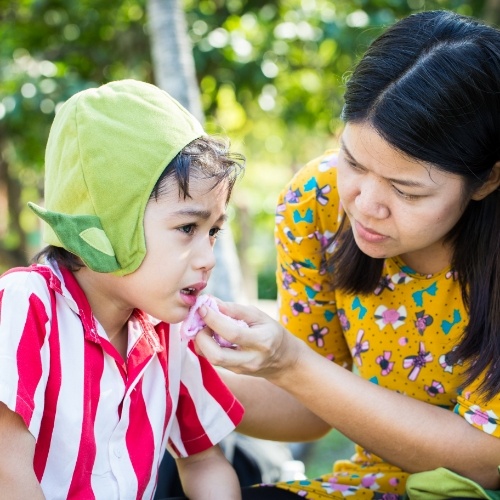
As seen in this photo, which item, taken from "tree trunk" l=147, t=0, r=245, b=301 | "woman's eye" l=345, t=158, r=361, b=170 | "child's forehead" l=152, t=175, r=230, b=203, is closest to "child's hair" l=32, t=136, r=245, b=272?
"child's forehead" l=152, t=175, r=230, b=203

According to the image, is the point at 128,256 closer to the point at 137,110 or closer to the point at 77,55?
the point at 137,110

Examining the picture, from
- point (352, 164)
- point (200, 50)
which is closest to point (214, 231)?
point (352, 164)

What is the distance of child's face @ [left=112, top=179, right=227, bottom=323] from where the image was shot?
182 centimetres

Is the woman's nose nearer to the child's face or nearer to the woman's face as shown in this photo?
the woman's face

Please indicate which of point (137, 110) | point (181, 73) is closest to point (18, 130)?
point (181, 73)

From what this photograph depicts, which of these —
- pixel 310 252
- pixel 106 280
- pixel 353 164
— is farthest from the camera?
pixel 310 252

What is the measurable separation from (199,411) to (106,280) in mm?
492

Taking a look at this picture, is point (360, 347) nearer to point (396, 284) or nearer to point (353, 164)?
point (396, 284)

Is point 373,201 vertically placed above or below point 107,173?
below

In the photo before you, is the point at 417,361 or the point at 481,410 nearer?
the point at 481,410

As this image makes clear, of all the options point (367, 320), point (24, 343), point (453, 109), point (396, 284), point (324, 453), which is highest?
point (453, 109)

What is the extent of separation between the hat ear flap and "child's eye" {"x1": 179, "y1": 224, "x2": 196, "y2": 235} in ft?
0.58

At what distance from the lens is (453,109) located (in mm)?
1895

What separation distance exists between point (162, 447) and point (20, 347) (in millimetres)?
528
